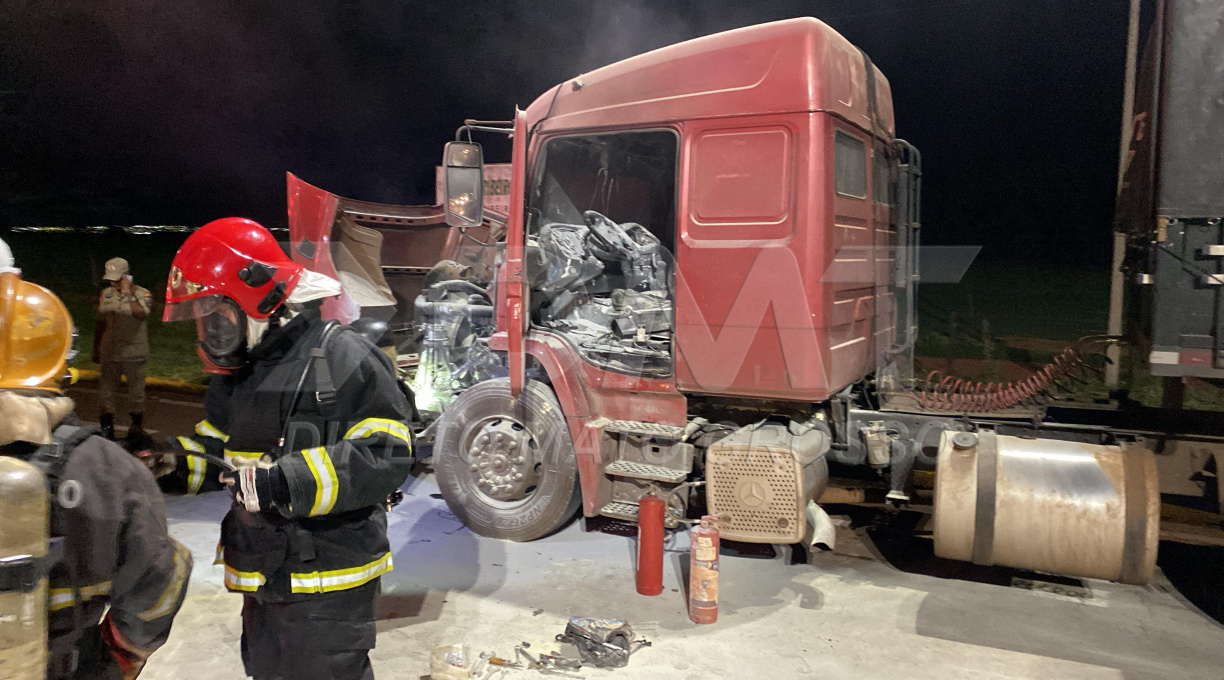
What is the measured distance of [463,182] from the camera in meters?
4.62

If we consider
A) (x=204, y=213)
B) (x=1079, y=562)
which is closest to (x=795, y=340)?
(x=1079, y=562)

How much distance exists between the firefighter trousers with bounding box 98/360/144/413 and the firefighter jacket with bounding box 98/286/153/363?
73 millimetres

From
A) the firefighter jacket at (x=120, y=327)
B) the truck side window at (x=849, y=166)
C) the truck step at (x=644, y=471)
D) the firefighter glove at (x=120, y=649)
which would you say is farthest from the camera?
the firefighter jacket at (x=120, y=327)

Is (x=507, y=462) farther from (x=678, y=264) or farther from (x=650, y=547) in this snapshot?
(x=678, y=264)

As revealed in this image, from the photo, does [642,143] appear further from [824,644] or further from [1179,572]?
[1179,572]

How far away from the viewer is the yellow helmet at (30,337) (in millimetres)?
1592

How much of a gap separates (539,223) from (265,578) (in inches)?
125

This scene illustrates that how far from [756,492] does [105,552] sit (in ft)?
10.5

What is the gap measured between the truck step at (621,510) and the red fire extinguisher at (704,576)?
680 mm

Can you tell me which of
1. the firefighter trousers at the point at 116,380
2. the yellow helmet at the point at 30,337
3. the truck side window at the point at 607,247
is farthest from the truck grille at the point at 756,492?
the firefighter trousers at the point at 116,380

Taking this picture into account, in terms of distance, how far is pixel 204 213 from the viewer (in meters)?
33.8

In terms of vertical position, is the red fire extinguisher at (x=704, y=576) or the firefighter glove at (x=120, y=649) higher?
the firefighter glove at (x=120, y=649)

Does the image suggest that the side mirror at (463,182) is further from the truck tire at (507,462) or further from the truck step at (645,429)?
the truck step at (645,429)

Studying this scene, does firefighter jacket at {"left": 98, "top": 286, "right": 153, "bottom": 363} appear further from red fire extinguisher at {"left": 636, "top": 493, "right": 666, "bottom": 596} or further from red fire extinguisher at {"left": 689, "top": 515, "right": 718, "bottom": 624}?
red fire extinguisher at {"left": 689, "top": 515, "right": 718, "bottom": 624}
